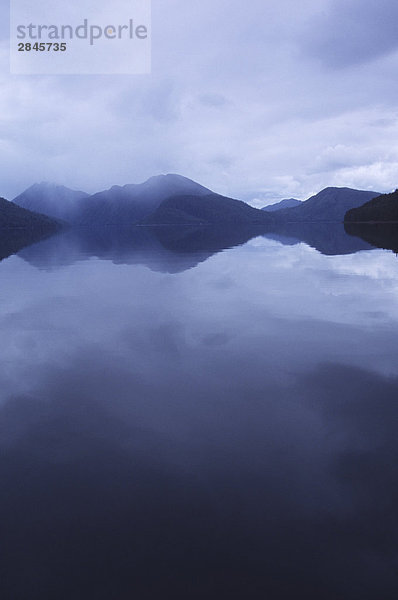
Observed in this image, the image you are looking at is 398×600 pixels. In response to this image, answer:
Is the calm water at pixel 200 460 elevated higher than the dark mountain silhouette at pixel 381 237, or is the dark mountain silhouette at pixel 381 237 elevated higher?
the dark mountain silhouette at pixel 381 237

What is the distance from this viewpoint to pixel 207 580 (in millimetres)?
6250

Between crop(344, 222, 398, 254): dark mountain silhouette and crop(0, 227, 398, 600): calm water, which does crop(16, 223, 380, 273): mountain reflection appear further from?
crop(0, 227, 398, 600): calm water

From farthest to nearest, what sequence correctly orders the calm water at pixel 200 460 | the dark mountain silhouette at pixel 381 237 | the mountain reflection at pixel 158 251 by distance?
the dark mountain silhouette at pixel 381 237, the mountain reflection at pixel 158 251, the calm water at pixel 200 460

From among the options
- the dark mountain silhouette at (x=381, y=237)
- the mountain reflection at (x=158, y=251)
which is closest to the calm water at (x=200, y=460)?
the mountain reflection at (x=158, y=251)

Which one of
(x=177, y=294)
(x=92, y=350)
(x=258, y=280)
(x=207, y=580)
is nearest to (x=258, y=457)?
(x=207, y=580)

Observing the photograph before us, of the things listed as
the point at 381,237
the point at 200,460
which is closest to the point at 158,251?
the point at 381,237

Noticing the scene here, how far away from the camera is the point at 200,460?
921 centimetres

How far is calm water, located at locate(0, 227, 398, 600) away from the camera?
253 inches

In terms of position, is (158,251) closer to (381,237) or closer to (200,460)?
(381,237)

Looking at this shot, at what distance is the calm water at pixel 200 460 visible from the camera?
6434 millimetres

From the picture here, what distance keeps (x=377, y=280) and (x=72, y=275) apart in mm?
29778

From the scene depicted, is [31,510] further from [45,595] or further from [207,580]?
[207,580]

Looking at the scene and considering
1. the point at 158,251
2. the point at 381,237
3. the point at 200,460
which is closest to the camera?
the point at 200,460

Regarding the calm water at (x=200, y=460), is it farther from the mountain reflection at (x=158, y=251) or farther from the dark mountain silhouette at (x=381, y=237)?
the dark mountain silhouette at (x=381, y=237)
